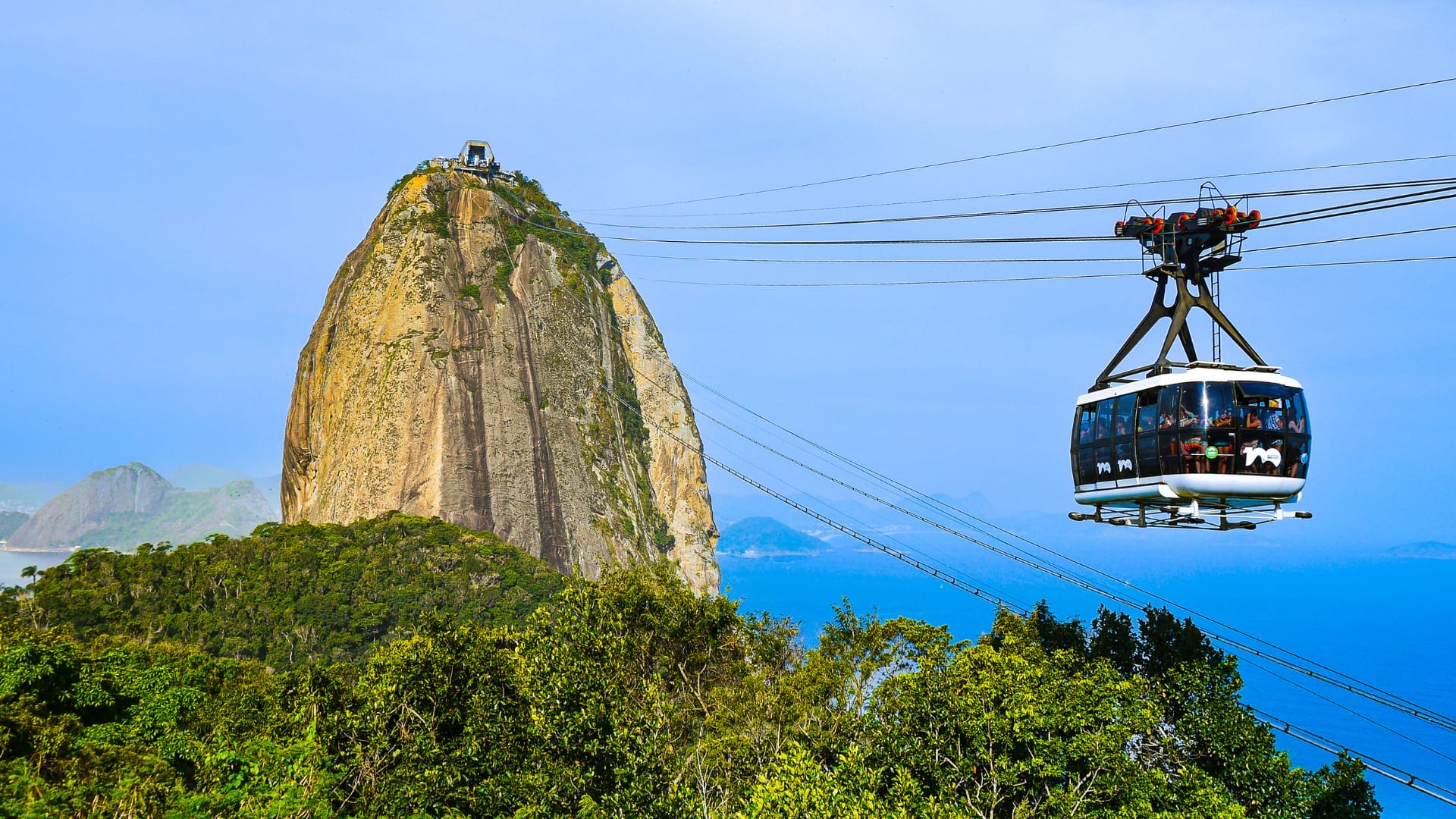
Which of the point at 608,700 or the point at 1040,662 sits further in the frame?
the point at 1040,662

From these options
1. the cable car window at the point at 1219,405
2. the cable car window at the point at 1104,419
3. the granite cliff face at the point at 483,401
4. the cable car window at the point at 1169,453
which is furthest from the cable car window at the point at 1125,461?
the granite cliff face at the point at 483,401

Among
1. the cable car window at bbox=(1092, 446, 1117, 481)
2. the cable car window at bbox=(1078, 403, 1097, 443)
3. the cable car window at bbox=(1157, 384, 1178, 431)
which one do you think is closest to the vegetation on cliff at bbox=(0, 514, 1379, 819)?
the cable car window at bbox=(1092, 446, 1117, 481)

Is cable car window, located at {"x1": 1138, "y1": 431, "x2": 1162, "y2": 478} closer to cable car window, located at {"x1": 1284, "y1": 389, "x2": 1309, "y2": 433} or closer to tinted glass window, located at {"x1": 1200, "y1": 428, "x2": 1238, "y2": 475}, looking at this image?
tinted glass window, located at {"x1": 1200, "y1": 428, "x2": 1238, "y2": 475}

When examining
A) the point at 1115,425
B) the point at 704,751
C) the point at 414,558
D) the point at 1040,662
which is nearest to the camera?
the point at 1115,425

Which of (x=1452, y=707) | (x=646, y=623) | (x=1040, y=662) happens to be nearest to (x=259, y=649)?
(x=646, y=623)

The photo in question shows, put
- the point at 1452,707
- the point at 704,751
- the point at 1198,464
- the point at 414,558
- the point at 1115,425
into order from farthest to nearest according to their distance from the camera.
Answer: the point at 1452,707, the point at 414,558, the point at 704,751, the point at 1115,425, the point at 1198,464

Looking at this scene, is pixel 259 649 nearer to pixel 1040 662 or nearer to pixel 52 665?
pixel 52 665
